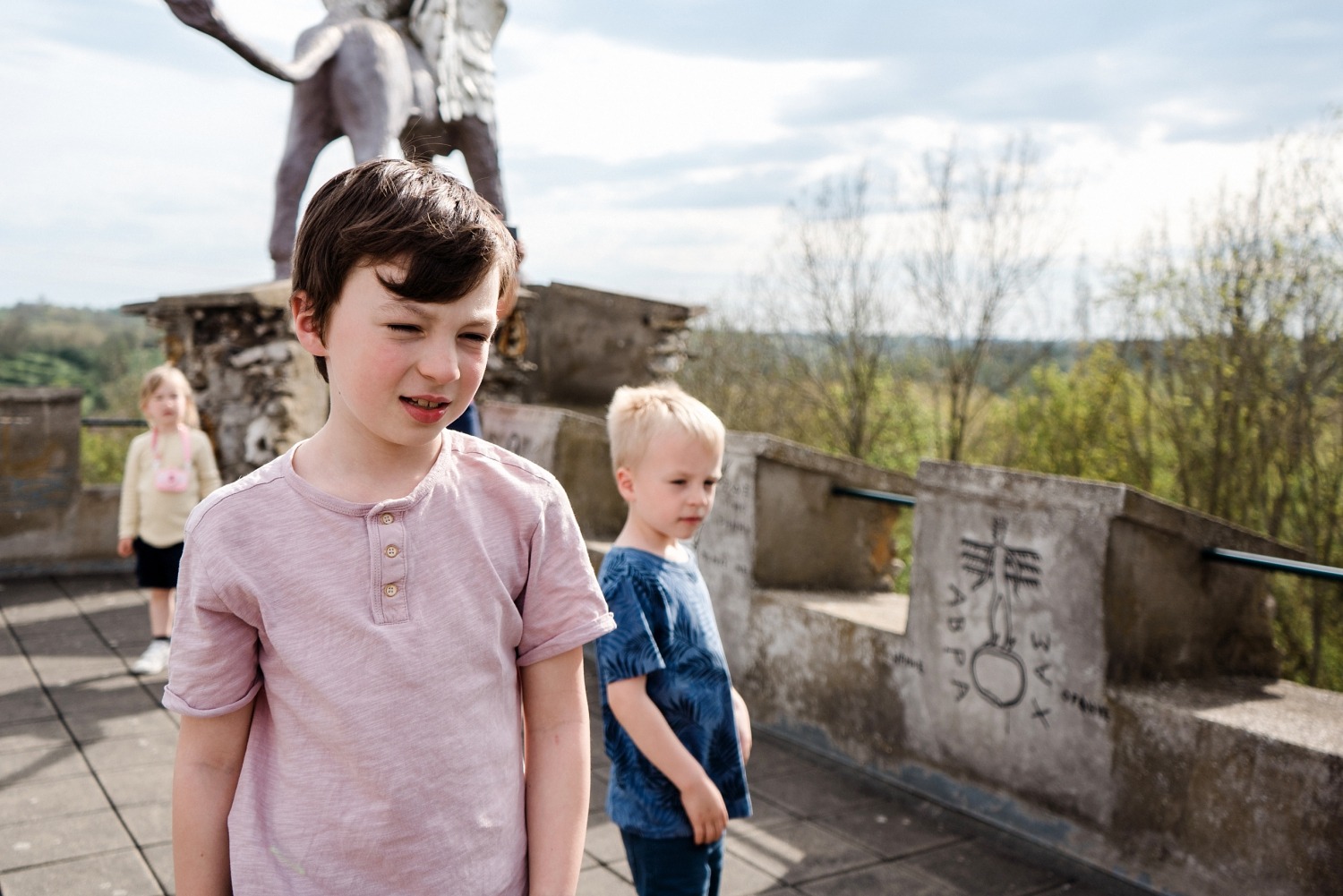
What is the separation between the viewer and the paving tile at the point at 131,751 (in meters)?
4.52

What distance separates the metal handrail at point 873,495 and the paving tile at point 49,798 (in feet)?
11.3

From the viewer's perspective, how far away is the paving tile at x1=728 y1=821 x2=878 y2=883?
12.5ft

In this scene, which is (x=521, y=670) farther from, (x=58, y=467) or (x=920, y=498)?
(x=58, y=467)

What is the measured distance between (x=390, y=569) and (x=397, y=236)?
15.4 inches

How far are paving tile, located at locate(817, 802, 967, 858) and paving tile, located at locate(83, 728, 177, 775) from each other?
108 inches

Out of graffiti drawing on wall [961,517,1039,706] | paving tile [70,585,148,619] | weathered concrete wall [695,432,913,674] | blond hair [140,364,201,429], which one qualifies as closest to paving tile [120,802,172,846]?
blond hair [140,364,201,429]

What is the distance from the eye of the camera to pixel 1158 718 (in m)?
3.56

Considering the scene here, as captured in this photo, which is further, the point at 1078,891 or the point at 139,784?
the point at 139,784

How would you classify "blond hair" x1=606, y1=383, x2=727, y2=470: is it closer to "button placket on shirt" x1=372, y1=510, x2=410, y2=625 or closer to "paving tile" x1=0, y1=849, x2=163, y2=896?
"button placket on shirt" x1=372, y1=510, x2=410, y2=625

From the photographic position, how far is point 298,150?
24.2 ft

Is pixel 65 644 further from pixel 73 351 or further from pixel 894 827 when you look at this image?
pixel 73 351

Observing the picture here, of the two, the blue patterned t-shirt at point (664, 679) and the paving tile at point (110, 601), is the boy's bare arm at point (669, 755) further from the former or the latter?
the paving tile at point (110, 601)

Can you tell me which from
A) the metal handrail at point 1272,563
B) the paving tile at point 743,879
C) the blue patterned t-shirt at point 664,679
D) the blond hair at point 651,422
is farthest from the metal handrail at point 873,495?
the blue patterned t-shirt at point 664,679

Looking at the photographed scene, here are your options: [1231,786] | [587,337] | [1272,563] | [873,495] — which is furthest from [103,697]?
[587,337]
